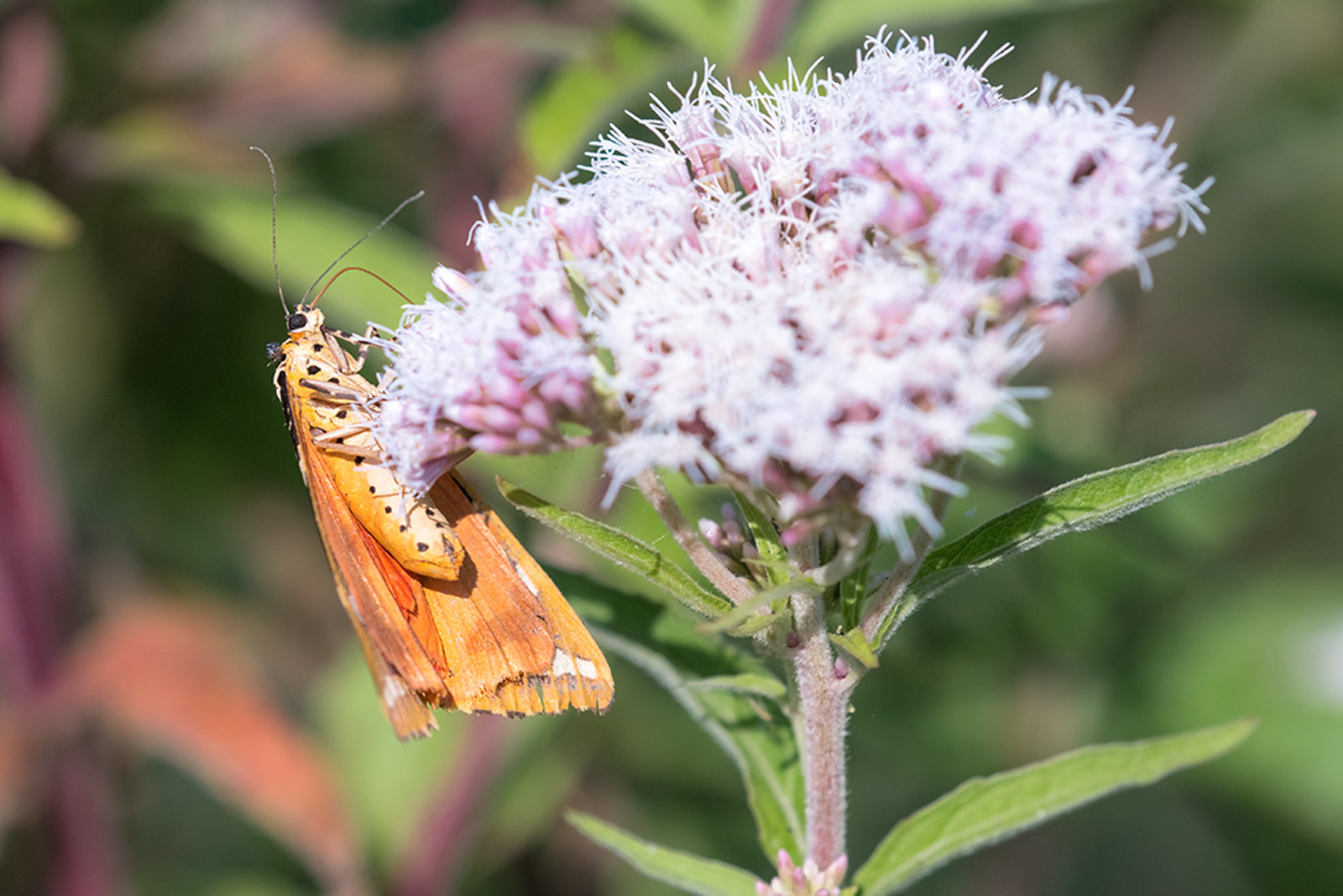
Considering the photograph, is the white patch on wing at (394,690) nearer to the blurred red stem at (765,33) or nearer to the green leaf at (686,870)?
the green leaf at (686,870)

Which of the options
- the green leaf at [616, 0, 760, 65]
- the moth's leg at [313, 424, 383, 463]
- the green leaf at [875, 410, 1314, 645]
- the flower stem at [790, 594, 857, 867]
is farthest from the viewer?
the green leaf at [616, 0, 760, 65]

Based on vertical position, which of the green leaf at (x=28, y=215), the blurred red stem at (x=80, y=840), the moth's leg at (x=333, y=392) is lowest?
the blurred red stem at (x=80, y=840)

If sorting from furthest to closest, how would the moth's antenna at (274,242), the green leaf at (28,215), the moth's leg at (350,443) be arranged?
1. the moth's antenna at (274,242)
2. the green leaf at (28,215)
3. the moth's leg at (350,443)

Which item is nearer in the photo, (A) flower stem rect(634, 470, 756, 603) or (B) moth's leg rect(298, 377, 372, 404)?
(A) flower stem rect(634, 470, 756, 603)

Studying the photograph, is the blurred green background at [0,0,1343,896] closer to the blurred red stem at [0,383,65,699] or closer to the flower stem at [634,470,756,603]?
the blurred red stem at [0,383,65,699]

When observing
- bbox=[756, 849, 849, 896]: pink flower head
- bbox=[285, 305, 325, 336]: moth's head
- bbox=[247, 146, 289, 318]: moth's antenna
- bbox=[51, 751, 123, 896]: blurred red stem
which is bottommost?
bbox=[756, 849, 849, 896]: pink flower head

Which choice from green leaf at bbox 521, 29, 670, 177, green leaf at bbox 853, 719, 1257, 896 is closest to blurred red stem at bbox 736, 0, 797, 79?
green leaf at bbox 521, 29, 670, 177

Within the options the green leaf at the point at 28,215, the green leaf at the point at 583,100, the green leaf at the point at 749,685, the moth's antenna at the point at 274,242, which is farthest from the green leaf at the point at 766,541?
the green leaf at the point at 28,215

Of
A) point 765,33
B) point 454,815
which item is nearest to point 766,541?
point 765,33
